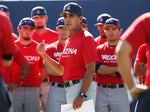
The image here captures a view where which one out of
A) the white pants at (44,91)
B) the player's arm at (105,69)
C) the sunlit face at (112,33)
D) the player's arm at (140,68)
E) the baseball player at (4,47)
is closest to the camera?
the baseball player at (4,47)

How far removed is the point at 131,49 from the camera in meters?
2.51

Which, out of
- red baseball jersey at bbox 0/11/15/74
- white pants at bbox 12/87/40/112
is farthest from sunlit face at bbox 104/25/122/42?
red baseball jersey at bbox 0/11/15/74

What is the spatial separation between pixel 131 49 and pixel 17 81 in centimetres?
330

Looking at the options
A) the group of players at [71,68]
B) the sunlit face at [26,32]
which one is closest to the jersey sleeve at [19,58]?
the group of players at [71,68]

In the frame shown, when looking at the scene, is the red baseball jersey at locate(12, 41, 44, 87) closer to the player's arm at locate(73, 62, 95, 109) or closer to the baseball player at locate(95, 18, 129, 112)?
the baseball player at locate(95, 18, 129, 112)

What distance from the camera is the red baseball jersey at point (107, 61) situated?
5094 millimetres

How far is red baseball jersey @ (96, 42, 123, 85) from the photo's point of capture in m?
5.09

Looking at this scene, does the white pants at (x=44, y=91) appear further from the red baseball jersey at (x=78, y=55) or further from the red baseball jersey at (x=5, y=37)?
the red baseball jersey at (x=5, y=37)

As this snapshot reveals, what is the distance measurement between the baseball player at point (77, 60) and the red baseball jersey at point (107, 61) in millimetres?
941

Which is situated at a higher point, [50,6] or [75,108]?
[50,6]

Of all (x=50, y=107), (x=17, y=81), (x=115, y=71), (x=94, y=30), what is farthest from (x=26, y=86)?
(x=94, y=30)

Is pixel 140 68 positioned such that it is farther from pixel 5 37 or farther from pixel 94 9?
pixel 94 9

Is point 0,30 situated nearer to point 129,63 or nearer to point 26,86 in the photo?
point 129,63

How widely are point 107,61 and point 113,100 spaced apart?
66cm
